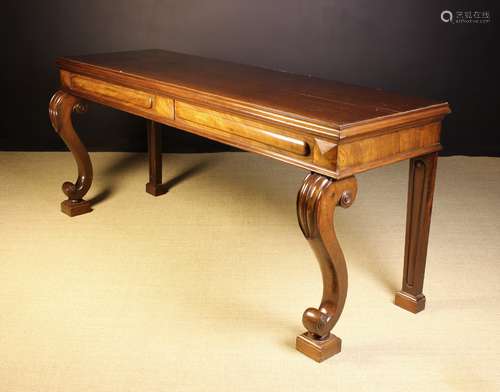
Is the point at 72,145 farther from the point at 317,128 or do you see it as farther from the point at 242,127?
the point at 317,128

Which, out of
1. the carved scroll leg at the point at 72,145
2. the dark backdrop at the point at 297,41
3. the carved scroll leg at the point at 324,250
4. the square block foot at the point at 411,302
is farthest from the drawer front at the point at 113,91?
the dark backdrop at the point at 297,41

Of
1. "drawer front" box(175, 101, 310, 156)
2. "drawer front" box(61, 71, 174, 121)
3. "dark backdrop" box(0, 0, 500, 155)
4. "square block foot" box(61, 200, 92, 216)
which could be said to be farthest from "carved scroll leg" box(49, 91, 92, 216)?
"dark backdrop" box(0, 0, 500, 155)

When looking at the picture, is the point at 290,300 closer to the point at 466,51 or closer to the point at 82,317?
the point at 82,317

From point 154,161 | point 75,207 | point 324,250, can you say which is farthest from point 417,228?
point 75,207

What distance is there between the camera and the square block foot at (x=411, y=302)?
2.82 meters

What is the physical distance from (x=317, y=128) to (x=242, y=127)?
39 cm

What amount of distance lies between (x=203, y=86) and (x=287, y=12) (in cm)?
227

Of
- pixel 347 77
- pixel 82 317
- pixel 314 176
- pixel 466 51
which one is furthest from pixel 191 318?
pixel 466 51

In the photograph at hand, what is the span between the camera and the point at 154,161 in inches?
160

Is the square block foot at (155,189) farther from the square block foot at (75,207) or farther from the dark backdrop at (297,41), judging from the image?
the dark backdrop at (297,41)

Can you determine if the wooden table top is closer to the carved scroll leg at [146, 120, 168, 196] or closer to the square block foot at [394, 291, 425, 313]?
the carved scroll leg at [146, 120, 168, 196]

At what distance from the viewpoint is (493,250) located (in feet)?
11.2

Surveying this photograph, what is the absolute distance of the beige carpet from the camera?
243cm

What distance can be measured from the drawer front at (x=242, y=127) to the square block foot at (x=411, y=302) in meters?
0.87
